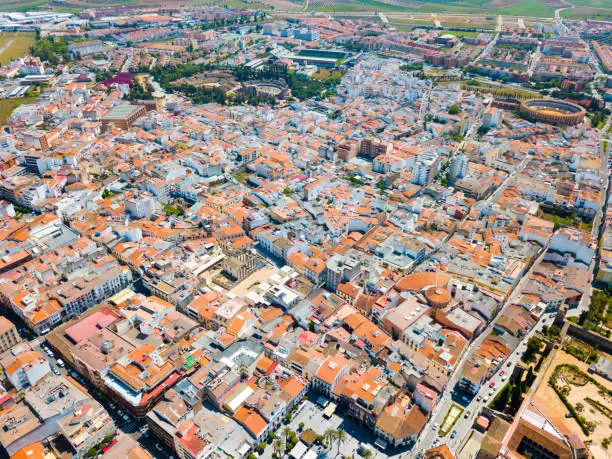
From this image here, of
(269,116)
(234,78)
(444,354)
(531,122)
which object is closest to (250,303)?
(444,354)

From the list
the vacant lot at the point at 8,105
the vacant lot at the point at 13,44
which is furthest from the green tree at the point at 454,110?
the vacant lot at the point at 13,44

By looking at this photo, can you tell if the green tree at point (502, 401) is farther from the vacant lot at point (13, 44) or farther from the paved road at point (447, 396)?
the vacant lot at point (13, 44)

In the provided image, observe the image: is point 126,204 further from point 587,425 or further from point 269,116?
point 587,425

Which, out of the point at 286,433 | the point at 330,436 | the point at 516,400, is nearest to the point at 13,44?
the point at 286,433

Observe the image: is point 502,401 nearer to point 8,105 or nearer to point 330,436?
point 330,436

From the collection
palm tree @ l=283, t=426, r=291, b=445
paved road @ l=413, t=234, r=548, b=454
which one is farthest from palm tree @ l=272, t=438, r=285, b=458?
paved road @ l=413, t=234, r=548, b=454

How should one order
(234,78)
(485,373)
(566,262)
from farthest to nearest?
(234,78)
(566,262)
(485,373)
